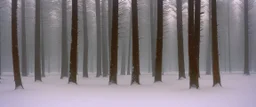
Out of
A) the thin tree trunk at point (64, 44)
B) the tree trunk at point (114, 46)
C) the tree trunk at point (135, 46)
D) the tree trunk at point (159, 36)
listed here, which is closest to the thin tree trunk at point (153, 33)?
the thin tree trunk at point (64, 44)

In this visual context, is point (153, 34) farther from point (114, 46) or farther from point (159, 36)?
point (114, 46)

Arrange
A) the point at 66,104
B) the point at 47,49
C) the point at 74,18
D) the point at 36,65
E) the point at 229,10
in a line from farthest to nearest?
the point at 47,49 → the point at 229,10 → the point at 36,65 → the point at 74,18 → the point at 66,104

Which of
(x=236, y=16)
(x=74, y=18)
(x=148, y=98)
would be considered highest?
(x=236, y=16)

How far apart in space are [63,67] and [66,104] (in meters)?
14.6

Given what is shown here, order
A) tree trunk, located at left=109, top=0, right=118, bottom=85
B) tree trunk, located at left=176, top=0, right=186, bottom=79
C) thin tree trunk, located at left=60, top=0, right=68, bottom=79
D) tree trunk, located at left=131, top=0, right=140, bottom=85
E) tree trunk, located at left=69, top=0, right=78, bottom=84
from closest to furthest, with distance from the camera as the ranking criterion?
tree trunk, located at left=109, top=0, right=118, bottom=85 → tree trunk, located at left=69, top=0, right=78, bottom=84 → tree trunk, located at left=131, top=0, right=140, bottom=85 → tree trunk, located at left=176, top=0, right=186, bottom=79 → thin tree trunk, located at left=60, top=0, right=68, bottom=79

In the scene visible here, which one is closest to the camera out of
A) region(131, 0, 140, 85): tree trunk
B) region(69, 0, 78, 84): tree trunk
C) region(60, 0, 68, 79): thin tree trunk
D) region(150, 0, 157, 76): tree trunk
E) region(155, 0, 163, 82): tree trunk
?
region(69, 0, 78, 84): tree trunk

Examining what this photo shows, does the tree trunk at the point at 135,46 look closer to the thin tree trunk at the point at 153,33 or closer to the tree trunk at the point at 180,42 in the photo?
the tree trunk at the point at 180,42

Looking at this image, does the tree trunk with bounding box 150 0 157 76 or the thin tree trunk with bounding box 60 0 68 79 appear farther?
the tree trunk with bounding box 150 0 157 76

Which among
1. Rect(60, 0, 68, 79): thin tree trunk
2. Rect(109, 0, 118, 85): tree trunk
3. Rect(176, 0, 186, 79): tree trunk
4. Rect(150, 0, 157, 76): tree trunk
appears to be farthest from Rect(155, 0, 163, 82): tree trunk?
Rect(60, 0, 68, 79): thin tree trunk

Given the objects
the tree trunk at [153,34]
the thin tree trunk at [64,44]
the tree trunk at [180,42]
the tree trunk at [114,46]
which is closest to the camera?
the tree trunk at [114,46]

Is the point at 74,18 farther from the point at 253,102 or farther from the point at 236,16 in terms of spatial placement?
the point at 236,16

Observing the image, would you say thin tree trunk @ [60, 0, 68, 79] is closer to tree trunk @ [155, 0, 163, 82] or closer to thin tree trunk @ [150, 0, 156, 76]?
thin tree trunk @ [150, 0, 156, 76]

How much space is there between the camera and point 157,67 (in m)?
17.3

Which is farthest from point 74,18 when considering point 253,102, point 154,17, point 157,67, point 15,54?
point 154,17
